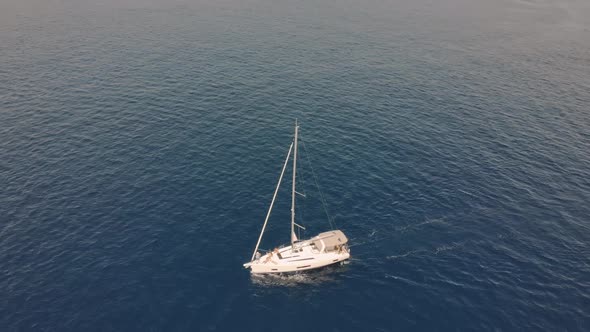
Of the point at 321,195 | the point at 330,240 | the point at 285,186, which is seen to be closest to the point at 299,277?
the point at 330,240

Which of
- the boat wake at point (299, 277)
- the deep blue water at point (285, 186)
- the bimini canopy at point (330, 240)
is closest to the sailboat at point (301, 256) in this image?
the bimini canopy at point (330, 240)

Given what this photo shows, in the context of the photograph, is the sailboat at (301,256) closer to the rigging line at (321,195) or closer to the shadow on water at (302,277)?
the shadow on water at (302,277)

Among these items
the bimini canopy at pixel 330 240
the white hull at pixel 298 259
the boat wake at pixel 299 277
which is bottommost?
the boat wake at pixel 299 277

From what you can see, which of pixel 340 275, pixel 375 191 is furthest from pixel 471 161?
pixel 340 275

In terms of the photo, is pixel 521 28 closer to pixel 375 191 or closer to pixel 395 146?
pixel 395 146

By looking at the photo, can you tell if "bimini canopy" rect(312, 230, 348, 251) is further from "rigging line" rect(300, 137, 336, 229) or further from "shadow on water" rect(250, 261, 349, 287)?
"rigging line" rect(300, 137, 336, 229)

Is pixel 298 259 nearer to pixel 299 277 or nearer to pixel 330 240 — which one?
pixel 299 277
